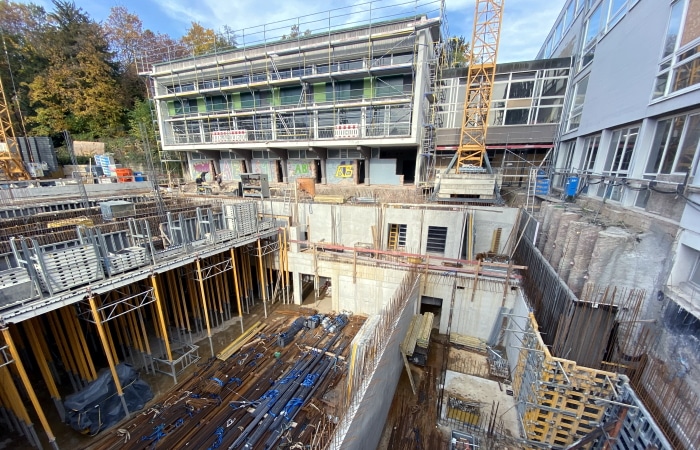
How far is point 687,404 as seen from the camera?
189 inches

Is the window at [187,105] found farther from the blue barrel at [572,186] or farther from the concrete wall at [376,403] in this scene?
the blue barrel at [572,186]

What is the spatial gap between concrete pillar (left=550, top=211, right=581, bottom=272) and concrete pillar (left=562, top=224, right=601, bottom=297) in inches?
37.0

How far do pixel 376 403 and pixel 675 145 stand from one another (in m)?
11.2

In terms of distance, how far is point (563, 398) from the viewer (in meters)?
6.32

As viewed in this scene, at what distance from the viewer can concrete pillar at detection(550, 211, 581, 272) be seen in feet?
Answer: 30.6

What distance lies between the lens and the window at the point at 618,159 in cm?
950

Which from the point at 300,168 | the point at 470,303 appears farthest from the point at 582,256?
the point at 300,168

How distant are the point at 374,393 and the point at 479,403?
4359 millimetres

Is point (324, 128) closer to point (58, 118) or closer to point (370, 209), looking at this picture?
point (370, 209)

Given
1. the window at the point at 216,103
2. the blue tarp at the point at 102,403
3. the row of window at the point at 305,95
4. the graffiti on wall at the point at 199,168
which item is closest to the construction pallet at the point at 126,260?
the blue tarp at the point at 102,403

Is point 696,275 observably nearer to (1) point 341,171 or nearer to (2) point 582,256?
(2) point 582,256

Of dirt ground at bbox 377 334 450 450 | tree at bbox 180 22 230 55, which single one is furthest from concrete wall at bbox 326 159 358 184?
tree at bbox 180 22 230 55

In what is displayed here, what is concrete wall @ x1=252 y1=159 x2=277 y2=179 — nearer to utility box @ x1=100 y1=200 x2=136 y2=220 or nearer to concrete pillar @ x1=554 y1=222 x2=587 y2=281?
utility box @ x1=100 y1=200 x2=136 y2=220

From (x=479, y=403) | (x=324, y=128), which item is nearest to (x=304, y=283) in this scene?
(x=479, y=403)
